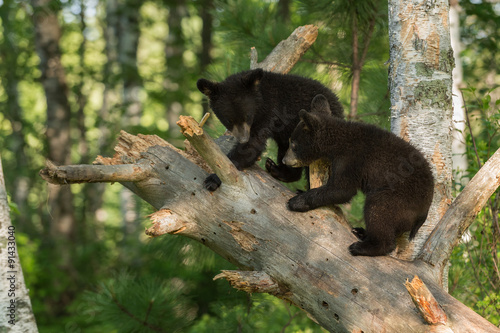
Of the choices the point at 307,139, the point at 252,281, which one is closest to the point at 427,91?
the point at 307,139

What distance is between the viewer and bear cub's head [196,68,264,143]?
450cm

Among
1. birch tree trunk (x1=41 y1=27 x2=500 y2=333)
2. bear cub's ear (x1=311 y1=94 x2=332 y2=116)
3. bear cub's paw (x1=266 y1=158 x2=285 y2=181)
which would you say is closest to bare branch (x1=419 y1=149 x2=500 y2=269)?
birch tree trunk (x1=41 y1=27 x2=500 y2=333)

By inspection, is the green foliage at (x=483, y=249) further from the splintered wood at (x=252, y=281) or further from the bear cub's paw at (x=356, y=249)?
the splintered wood at (x=252, y=281)

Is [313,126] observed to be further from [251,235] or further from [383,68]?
[383,68]

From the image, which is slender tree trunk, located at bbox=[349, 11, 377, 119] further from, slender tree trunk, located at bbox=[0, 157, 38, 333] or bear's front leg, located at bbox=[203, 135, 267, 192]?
slender tree trunk, located at bbox=[0, 157, 38, 333]

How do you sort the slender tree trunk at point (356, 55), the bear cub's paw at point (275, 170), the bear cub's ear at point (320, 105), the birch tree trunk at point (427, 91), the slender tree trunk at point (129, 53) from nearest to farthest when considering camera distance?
the birch tree trunk at point (427, 91), the bear cub's ear at point (320, 105), the bear cub's paw at point (275, 170), the slender tree trunk at point (356, 55), the slender tree trunk at point (129, 53)

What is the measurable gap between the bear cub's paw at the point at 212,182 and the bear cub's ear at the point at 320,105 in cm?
132

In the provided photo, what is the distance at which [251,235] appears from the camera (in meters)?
3.49

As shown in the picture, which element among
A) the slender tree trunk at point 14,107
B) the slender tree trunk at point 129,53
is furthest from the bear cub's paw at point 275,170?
the slender tree trunk at point 14,107

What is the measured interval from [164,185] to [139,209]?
2.21 meters

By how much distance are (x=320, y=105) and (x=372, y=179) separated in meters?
1.00

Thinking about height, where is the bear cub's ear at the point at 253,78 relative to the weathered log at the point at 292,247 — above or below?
above

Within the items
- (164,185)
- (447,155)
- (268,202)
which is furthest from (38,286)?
(447,155)

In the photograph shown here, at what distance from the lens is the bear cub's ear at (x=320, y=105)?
169 inches
